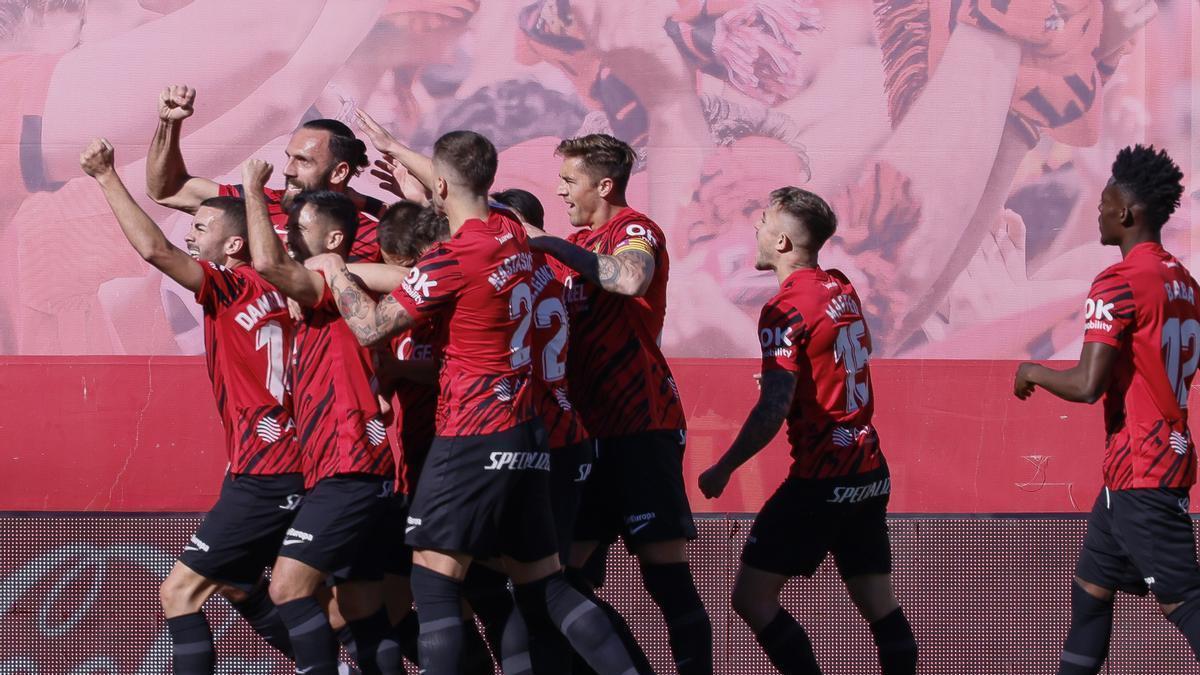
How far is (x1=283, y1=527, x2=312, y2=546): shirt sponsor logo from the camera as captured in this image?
4832mm

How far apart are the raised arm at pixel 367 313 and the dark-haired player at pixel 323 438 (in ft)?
0.53

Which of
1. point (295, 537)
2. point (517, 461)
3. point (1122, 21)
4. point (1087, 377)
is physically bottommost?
point (295, 537)

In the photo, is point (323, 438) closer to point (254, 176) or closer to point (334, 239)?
point (334, 239)

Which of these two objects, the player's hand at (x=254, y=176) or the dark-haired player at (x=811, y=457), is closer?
the player's hand at (x=254, y=176)

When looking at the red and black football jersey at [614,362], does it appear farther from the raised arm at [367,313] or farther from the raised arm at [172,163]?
the raised arm at [172,163]

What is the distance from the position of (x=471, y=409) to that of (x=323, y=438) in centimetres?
68

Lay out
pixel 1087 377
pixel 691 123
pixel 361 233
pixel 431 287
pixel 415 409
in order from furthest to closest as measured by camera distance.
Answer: pixel 691 123 → pixel 361 233 → pixel 415 409 → pixel 1087 377 → pixel 431 287

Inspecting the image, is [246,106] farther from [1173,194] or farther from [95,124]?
[1173,194]

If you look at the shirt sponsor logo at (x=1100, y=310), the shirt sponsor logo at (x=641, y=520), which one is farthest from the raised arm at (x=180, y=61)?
the shirt sponsor logo at (x=1100, y=310)

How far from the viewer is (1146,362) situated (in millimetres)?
4980

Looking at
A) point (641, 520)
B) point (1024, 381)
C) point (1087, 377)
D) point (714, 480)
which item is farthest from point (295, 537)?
point (1087, 377)

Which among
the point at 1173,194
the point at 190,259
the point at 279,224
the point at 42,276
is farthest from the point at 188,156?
the point at 1173,194

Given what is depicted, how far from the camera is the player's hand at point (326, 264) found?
4.83 metres

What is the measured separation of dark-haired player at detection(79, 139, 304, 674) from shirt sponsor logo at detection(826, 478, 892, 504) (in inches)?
80.5
